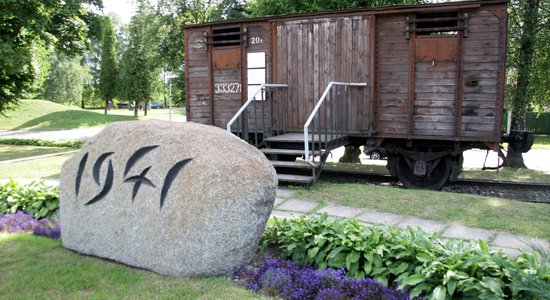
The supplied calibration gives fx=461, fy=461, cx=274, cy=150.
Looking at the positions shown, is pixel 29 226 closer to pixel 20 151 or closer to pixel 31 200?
pixel 31 200

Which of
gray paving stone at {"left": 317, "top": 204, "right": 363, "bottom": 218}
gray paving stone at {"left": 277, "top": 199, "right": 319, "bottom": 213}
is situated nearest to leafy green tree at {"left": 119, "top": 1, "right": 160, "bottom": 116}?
gray paving stone at {"left": 277, "top": 199, "right": 319, "bottom": 213}

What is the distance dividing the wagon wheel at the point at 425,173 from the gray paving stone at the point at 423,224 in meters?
3.82

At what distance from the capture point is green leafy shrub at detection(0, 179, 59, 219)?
645 cm

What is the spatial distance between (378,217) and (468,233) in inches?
45.6

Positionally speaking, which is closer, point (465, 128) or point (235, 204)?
point (235, 204)

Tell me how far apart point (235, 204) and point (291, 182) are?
4.17 m

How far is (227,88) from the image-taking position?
11.2 metres

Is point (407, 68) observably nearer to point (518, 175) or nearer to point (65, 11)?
point (518, 175)

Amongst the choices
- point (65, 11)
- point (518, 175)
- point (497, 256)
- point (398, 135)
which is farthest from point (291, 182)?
Answer: point (65, 11)

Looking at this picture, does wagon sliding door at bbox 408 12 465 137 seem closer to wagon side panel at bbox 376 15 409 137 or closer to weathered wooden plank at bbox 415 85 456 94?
weathered wooden plank at bbox 415 85 456 94

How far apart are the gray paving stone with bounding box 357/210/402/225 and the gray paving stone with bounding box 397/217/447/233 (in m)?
0.13

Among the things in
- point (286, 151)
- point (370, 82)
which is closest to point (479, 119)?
point (370, 82)

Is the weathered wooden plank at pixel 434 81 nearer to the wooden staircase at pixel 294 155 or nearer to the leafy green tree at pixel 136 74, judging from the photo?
the wooden staircase at pixel 294 155

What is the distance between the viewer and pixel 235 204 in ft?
13.6
